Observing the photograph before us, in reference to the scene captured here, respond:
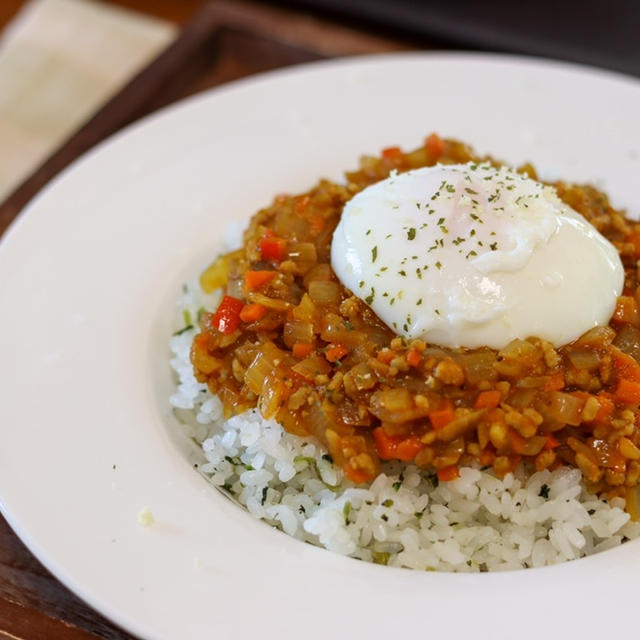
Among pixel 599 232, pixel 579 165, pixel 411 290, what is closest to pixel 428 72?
pixel 579 165

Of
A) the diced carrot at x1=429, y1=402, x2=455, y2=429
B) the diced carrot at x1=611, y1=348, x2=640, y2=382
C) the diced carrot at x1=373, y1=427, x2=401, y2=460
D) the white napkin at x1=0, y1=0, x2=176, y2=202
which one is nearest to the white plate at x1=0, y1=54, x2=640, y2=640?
the diced carrot at x1=373, y1=427, x2=401, y2=460

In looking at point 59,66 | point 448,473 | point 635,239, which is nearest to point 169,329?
point 448,473

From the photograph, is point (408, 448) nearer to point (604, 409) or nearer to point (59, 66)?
point (604, 409)

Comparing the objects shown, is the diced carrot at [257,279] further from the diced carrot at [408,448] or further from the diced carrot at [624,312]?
the diced carrot at [624,312]

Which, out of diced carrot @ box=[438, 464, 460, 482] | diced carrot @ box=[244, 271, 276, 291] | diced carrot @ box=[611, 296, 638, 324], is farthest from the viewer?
diced carrot @ box=[244, 271, 276, 291]

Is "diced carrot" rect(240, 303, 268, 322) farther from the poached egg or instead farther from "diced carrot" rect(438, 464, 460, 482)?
"diced carrot" rect(438, 464, 460, 482)

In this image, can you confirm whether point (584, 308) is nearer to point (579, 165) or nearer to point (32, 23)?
point (579, 165)

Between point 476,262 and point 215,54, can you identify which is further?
point 215,54
